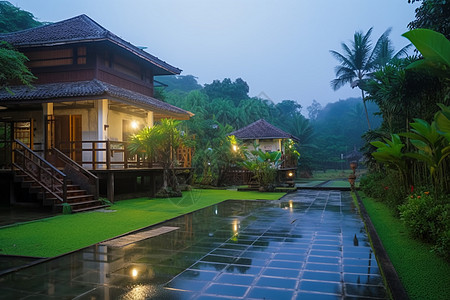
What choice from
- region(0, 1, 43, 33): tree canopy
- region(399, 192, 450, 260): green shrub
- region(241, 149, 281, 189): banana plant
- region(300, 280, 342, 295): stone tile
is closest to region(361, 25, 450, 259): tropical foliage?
region(399, 192, 450, 260): green shrub

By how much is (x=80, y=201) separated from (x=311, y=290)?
841 centimetres

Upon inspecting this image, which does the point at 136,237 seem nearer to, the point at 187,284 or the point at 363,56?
the point at 187,284

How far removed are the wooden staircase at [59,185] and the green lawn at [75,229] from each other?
0.68 metres

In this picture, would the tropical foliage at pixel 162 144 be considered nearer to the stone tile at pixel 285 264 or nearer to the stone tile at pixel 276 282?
the stone tile at pixel 285 264

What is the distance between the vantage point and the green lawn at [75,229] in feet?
19.3

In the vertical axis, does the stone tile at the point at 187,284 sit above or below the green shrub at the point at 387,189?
below

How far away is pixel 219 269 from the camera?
182 inches

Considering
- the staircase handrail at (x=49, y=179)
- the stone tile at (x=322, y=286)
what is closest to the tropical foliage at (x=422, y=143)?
the stone tile at (x=322, y=286)

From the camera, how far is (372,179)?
14.9 meters

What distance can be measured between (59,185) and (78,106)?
4923mm

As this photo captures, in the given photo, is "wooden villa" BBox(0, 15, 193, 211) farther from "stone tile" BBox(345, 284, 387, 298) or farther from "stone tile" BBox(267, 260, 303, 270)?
"stone tile" BBox(345, 284, 387, 298)

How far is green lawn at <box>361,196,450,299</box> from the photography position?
386 centimetres

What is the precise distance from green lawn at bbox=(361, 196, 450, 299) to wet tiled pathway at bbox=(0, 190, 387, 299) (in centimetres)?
32

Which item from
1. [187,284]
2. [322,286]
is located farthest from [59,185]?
[322,286]
